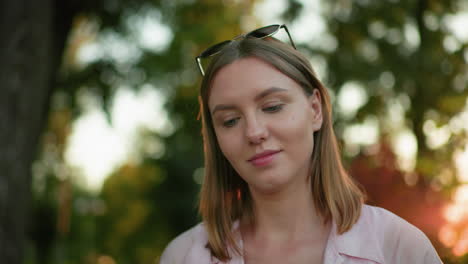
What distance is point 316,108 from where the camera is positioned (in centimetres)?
277

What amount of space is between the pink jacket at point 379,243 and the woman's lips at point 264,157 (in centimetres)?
48

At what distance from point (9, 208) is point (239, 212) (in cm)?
302

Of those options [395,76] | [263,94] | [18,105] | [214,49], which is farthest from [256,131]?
[395,76]

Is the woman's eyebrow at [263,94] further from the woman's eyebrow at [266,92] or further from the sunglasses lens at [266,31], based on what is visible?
the sunglasses lens at [266,31]

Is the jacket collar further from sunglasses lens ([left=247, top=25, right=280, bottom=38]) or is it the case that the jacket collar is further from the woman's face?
sunglasses lens ([left=247, top=25, right=280, bottom=38])

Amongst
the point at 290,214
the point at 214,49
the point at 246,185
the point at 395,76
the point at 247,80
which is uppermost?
the point at 395,76

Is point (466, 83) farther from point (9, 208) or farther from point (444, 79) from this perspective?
point (9, 208)

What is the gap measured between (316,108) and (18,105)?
11.5 feet

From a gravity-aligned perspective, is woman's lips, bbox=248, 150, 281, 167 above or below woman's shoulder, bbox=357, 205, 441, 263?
above

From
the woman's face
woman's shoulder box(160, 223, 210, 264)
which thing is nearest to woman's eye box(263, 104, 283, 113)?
the woman's face

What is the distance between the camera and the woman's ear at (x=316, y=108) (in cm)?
273

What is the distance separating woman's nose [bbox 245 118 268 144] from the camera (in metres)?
2.46

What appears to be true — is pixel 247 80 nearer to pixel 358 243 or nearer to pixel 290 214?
pixel 290 214

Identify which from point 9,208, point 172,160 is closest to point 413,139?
point 9,208
